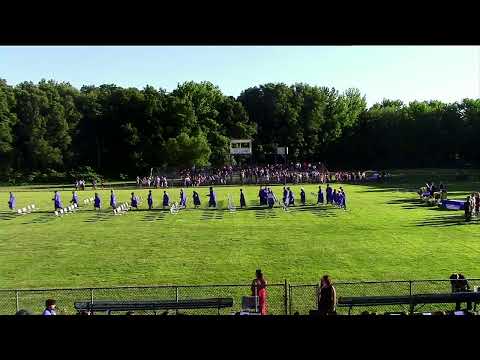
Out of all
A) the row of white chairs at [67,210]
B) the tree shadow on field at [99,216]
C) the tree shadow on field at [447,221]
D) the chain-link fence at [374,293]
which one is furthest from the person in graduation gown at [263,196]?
the chain-link fence at [374,293]

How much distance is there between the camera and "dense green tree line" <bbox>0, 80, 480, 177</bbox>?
59938 mm

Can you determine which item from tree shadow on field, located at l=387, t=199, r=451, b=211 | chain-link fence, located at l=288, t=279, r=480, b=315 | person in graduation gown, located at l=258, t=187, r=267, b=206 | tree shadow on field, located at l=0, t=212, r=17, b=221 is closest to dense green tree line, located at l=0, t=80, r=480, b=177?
person in graduation gown, located at l=258, t=187, r=267, b=206

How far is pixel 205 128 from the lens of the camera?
218 ft

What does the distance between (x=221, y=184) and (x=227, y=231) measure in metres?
30.3

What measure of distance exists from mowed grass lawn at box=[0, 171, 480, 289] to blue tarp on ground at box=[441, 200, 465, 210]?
95cm

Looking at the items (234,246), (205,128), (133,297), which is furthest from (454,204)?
(205,128)

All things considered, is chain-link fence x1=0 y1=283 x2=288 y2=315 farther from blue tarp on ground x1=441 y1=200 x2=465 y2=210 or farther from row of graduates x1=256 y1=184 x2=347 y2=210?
blue tarp on ground x1=441 y1=200 x2=465 y2=210

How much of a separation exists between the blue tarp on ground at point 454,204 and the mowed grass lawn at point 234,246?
95 cm
